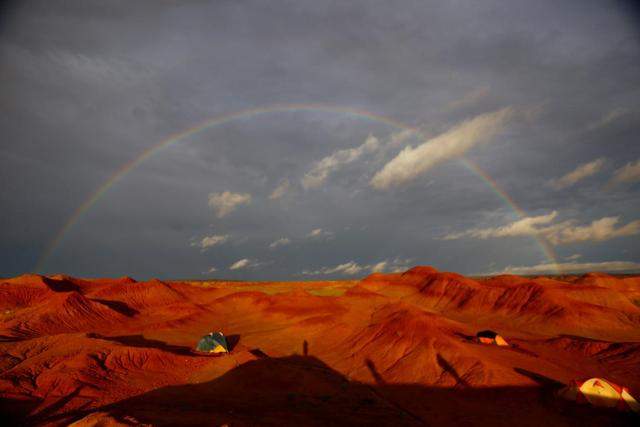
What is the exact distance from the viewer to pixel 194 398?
27.9 metres

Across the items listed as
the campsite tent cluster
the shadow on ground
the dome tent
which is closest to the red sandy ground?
the shadow on ground

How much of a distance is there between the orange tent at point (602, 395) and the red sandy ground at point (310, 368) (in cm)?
68

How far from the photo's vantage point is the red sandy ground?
24.8m

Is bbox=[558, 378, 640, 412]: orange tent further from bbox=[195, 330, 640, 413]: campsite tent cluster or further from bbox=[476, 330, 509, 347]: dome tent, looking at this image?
bbox=[476, 330, 509, 347]: dome tent

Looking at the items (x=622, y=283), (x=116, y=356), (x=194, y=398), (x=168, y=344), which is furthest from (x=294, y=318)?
(x=622, y=283)

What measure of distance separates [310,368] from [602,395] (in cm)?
2405

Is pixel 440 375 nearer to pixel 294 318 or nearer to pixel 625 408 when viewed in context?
pixel 625 408

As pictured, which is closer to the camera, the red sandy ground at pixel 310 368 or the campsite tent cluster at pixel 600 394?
the campsite tent cluster at pixel 600 394

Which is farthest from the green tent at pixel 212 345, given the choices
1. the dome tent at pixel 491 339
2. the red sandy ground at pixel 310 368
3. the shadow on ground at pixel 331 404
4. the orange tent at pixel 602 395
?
the orange tent at pixel 602 395

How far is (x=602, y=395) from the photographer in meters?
24.8

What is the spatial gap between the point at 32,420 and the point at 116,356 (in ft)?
40.0

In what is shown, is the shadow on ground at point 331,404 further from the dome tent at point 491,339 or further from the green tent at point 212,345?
the green tent at point 212,345

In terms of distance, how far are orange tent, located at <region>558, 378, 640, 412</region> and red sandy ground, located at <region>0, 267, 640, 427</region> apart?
26.8 inches

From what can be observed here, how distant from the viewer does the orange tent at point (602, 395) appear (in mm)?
24094
